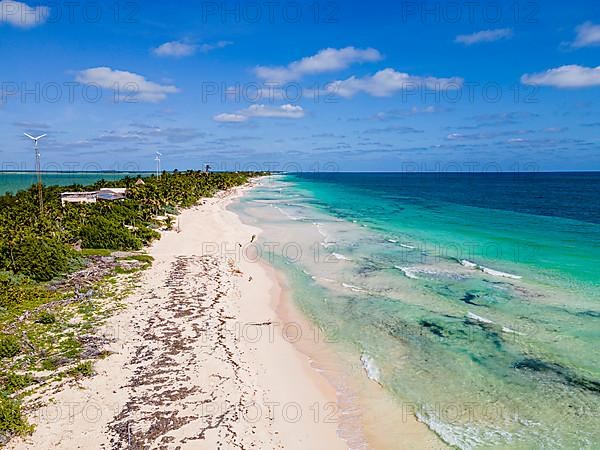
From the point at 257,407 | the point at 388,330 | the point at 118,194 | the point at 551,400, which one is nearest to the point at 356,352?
the point at 388,330

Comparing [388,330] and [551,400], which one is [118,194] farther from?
[551,400]

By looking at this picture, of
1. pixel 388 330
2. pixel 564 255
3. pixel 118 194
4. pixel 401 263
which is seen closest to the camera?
pixel 388 330

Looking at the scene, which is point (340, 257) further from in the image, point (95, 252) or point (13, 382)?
point (13, 382)

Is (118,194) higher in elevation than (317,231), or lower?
higher

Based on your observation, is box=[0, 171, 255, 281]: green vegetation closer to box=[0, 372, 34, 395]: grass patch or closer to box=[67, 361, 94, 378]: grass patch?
box=[0, 372, 34, 395]: grass patch

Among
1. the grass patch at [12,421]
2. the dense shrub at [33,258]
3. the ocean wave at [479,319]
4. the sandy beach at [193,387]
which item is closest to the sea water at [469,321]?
the ocean wave at [479,319]

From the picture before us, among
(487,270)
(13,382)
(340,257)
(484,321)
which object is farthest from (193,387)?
(487,270)

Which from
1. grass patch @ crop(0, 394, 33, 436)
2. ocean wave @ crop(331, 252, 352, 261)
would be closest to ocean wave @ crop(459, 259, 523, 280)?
ocean wave @ crop(331, 252, 352, 261)
